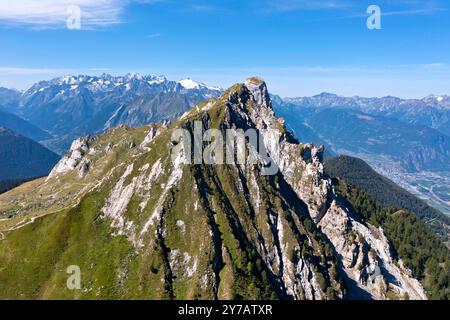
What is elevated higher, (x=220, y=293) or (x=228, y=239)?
(x=228, y=239)

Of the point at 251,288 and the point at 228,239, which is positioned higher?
the point at 228,239

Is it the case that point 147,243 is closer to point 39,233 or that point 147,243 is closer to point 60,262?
point 60,262
